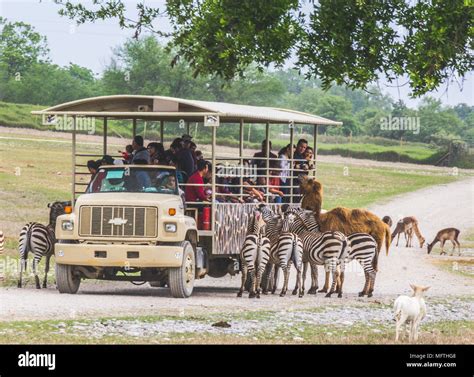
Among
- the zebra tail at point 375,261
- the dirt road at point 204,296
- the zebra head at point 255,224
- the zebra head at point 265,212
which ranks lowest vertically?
the dirt road at point 204,296

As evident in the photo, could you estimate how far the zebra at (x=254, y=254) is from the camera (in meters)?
21.9

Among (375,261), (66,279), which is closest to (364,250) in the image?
(375,261)

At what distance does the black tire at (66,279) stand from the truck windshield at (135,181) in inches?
55.3

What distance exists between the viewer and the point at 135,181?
21156 millimetres

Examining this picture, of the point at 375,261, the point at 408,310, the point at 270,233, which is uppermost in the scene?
the point at 270,233

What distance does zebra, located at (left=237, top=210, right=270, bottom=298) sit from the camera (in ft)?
71.7

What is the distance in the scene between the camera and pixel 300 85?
140625 mm

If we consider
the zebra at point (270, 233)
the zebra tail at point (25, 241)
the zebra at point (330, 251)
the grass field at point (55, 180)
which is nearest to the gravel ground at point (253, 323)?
the zebra at point (330, 251)

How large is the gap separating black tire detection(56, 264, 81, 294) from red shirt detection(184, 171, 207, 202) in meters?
2.43

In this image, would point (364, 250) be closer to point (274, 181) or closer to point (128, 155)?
point (274, 181)

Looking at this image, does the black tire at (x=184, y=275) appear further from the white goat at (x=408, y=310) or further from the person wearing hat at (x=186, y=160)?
the white goat at (x=408, y=310)

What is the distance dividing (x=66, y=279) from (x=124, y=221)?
1.61m

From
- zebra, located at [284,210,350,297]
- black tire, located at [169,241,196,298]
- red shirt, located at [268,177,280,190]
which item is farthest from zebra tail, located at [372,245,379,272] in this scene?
black tire, located at [169,241,196,298]

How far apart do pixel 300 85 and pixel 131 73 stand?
56.3 meters
